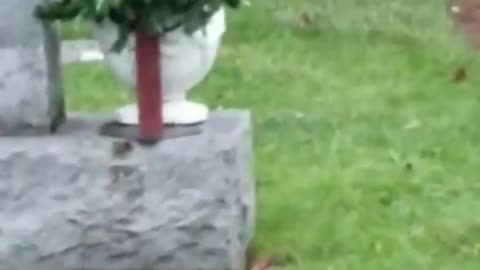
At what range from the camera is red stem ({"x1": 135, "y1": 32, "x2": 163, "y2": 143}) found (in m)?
4.75

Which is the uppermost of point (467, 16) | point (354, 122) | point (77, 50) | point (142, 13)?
point (142, 13)

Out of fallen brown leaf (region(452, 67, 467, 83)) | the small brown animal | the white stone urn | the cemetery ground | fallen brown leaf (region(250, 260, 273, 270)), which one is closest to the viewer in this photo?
the white stone urn

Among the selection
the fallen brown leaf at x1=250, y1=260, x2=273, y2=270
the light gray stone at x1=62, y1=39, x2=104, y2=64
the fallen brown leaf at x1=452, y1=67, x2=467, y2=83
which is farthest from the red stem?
the fallen brown leaf at x1=452, y1=67, x2=467, y2=83

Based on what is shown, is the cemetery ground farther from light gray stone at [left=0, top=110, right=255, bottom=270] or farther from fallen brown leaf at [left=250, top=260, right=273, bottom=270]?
light gray stone at [left=0, top=110, right=255, bottom=270]

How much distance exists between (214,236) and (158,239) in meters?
0.18

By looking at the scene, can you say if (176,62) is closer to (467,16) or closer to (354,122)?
(354,122)

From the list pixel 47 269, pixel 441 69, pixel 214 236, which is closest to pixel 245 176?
pixel 214 236

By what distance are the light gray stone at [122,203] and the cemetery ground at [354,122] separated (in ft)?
1.47

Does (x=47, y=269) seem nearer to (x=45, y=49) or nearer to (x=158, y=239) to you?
(x=158, y=239)

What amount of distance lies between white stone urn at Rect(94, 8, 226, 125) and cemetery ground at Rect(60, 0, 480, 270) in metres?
0.60

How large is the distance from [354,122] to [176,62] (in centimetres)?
218

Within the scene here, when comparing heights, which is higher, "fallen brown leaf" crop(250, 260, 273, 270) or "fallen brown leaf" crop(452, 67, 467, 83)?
"fallen brown leaf" crop(250, 260, 273, 270)

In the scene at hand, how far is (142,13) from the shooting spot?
4.68m

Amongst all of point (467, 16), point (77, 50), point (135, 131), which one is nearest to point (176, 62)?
point (135, 131)
